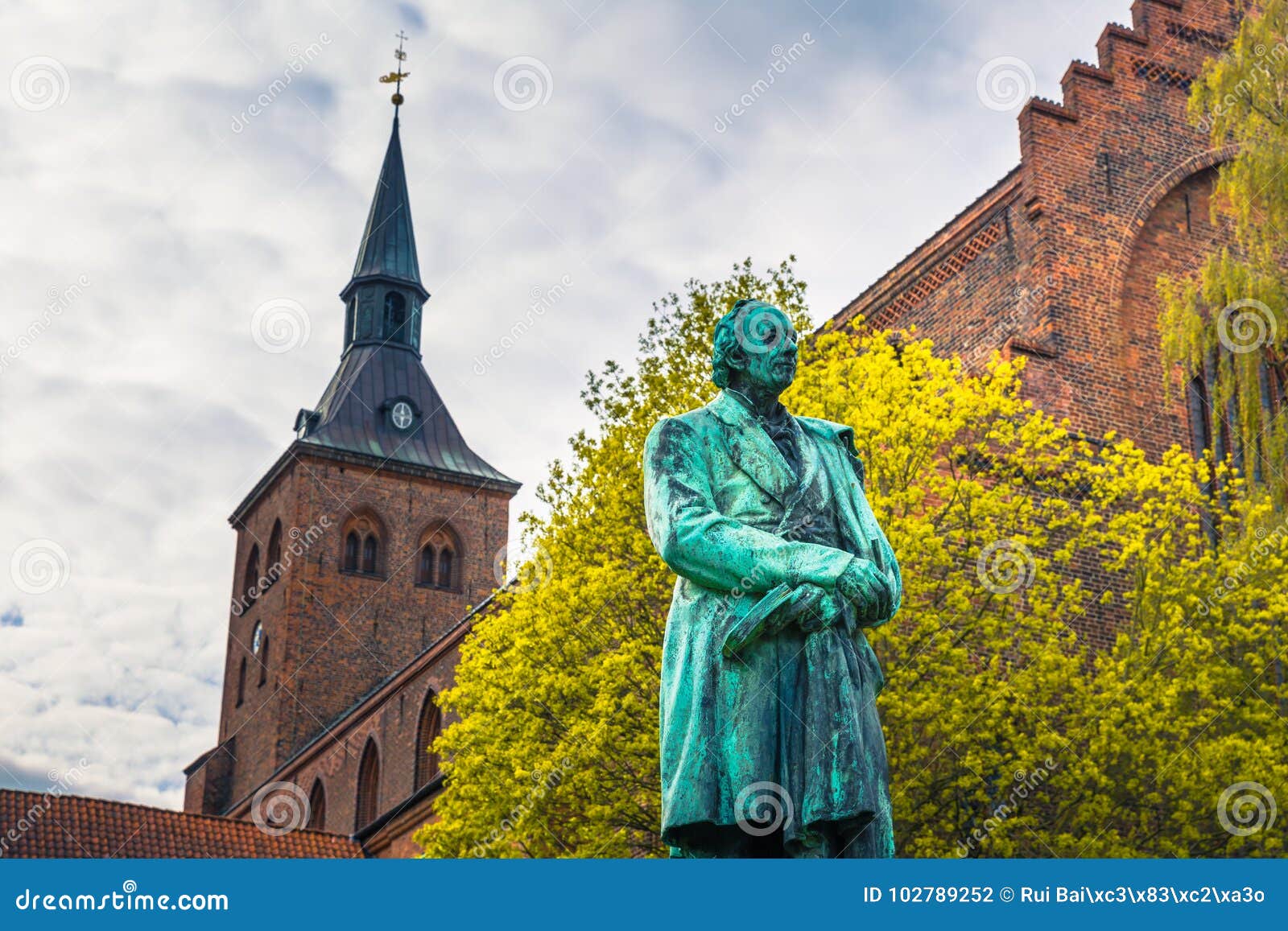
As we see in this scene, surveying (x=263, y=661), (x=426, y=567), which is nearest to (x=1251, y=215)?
(x=426, y=567)

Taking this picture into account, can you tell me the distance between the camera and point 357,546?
56.6 meters

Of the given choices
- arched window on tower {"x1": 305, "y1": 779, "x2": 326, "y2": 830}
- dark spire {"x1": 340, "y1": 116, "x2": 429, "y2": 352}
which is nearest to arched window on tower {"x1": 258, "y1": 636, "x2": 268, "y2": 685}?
arched window on tower {"x1": 305, "y1": 779, "x2": 326, "y2": 830}

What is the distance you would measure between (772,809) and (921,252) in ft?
78.5

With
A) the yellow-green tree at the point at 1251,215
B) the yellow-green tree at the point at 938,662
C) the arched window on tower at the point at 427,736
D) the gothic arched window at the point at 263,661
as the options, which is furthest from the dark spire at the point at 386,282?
the yellow-green tree at the point at 1251,215

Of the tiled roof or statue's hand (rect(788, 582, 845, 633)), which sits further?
the tiled roof

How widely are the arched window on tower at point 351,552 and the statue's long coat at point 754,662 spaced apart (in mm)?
52273

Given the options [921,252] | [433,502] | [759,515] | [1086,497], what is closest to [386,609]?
[433,502]

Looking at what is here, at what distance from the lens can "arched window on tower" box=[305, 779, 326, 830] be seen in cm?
4956

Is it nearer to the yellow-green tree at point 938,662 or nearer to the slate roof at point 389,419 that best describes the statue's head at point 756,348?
the yellow-green tree at point 938,662

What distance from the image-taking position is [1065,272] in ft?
82.1

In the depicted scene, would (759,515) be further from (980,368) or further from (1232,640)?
(980,368)

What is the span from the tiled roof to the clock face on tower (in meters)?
20.7

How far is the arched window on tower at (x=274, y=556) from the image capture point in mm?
57031

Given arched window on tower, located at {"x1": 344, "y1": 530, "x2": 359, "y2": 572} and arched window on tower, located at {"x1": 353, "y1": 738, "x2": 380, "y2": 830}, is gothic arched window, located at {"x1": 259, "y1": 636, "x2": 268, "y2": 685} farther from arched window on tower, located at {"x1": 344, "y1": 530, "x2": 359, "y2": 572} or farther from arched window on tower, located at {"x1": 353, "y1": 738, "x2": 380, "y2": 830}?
arched window on tower, located at {"x1": 353, "y1": 738, "x2": 380, "y2": 830}
